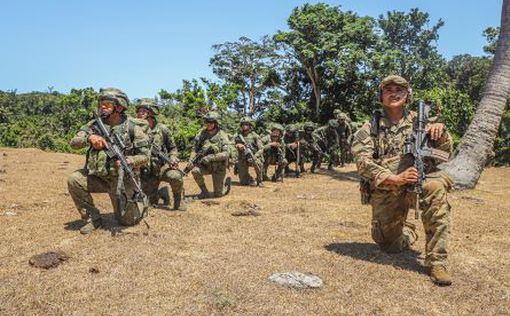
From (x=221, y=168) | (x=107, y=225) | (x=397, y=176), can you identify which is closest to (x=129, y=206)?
(x=107, y=225)

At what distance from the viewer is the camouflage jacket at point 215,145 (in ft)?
36.4

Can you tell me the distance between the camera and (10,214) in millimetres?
8148

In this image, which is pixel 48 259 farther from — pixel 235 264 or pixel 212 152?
pixel 212 152

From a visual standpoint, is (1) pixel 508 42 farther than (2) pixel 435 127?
Yes

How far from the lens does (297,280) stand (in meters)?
4.99

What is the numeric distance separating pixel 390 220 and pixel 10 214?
622 centimetres

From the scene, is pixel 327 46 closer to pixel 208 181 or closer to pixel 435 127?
pixel 208 181

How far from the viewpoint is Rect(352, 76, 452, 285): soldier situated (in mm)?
5227

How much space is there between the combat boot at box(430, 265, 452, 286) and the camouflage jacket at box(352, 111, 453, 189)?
3.45 ft

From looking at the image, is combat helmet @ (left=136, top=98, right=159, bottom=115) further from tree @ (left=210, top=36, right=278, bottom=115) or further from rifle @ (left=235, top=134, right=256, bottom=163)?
tree @ (left=210, top=36, right=278, bottom=115)

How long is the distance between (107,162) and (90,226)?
98cm

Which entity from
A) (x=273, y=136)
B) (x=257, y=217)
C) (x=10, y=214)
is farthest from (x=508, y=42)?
(x=10, y=214)

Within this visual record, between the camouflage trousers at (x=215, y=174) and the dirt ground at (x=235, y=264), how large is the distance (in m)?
1.63

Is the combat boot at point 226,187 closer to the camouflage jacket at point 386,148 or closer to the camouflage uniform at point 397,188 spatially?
the camouflage uniform at point 397,188
